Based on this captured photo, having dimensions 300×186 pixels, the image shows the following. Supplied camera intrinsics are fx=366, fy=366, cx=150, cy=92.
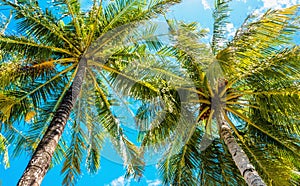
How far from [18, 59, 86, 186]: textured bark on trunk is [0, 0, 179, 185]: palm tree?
0.16ft

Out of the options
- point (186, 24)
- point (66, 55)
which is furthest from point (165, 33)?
point (66, 55)

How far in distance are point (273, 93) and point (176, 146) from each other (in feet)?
8.78

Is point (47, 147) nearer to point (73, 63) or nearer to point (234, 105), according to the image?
point (73, 63)

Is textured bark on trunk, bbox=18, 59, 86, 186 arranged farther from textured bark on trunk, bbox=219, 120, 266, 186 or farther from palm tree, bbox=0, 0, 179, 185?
textured bark on trunk, bbox=219, 120, 266, 186

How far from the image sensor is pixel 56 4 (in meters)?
8.94

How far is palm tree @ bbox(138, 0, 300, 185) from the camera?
25.7ft

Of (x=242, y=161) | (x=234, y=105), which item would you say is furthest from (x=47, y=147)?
(x=234, y=105)

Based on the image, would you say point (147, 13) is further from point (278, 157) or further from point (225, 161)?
point (278, 157)

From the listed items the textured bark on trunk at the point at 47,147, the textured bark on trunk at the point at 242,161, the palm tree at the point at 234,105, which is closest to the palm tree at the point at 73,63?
the textured bark on trunk at the point at 47,147

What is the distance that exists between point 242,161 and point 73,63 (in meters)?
4.84

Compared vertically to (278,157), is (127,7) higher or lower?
higher

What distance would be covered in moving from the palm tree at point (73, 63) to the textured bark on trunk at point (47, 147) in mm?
50

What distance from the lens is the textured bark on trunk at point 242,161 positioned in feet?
22.3

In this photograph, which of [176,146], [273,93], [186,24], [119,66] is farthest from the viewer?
[119,66]
